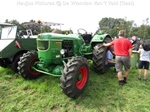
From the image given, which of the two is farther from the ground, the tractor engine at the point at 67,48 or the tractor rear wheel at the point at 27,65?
the tractor engine at the point at 67,48

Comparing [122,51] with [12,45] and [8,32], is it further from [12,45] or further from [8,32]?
[8,32]

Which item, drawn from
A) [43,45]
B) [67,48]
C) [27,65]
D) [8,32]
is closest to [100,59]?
[67,48]

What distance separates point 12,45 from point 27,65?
1628 mm

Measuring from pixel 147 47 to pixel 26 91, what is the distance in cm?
392

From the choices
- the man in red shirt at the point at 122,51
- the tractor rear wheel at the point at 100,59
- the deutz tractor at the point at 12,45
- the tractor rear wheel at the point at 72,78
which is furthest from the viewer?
the deutz tractor at the point at 12,45

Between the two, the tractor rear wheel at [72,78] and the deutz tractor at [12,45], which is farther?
the deutz tractor at [12,45]

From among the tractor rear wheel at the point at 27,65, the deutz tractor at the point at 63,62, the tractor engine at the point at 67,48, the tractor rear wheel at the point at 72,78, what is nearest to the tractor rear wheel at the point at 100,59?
the deutz tractor at the point at 63,62

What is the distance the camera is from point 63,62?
3.76 metres

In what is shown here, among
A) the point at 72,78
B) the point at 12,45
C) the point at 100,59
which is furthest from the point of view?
the point at 12,45

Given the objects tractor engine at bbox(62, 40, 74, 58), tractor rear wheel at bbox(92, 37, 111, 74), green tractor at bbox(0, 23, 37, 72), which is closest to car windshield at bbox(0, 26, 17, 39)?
green tractor at bbox(0, 23, 37, 72)

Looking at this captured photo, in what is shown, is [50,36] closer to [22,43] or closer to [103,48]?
[103,48]

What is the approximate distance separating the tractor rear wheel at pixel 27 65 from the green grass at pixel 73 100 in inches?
8.2

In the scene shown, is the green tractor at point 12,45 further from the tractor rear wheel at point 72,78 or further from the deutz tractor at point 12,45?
the tractor rear wheel at point 72,78

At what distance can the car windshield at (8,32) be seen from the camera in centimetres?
554
